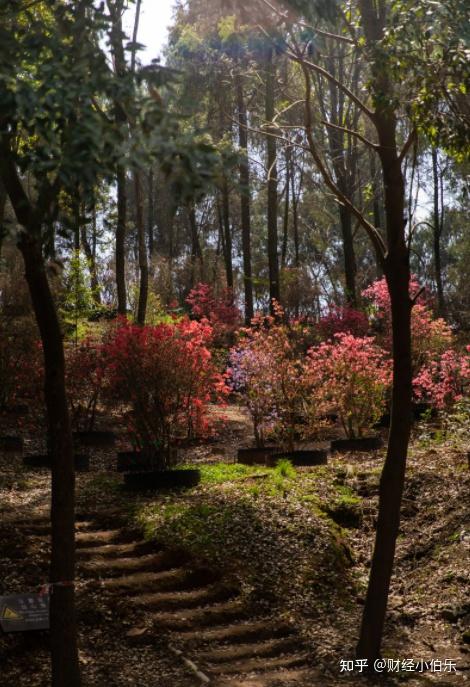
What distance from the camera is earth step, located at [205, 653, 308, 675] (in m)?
5.32

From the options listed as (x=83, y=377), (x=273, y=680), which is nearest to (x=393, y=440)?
(x=273, y=680)

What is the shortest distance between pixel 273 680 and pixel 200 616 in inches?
37.0

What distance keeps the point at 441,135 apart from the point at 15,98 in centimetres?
307

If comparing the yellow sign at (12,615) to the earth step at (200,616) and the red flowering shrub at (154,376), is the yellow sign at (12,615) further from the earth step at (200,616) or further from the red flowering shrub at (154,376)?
the red flowering shrub at (154,376)

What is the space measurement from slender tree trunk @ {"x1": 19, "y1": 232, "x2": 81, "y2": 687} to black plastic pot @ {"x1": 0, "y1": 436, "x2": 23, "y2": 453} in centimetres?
681

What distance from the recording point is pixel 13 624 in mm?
5125

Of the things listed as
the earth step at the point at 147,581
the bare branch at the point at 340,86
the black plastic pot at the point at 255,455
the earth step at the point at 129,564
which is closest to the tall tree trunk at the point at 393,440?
the bare branch at the point at 340,86

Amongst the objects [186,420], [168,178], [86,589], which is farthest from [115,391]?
[168,178]

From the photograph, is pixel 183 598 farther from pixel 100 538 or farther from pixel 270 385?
pixel 270 385

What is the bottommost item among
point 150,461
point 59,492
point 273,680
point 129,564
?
point 273,680

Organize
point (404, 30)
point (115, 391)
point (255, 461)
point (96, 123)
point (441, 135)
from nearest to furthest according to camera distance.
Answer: point (96, 123)
point (404, 30)
point (441, 135)
point (115, 391)
point (255, 461)

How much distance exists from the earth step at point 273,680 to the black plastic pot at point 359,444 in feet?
19.8

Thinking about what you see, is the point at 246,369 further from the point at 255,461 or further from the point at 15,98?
the point at 15,98

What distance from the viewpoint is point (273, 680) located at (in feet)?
17.0
